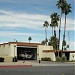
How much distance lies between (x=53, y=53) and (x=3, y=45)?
16644 millimetres

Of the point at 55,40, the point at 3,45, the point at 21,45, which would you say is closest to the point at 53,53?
the point at 21,45

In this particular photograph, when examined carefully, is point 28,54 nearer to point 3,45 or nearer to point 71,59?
point 3,45

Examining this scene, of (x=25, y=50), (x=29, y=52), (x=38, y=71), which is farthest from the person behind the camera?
(x=29, y=52)

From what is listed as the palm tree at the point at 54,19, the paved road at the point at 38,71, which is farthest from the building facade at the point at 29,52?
the paved road at the point at 38,71

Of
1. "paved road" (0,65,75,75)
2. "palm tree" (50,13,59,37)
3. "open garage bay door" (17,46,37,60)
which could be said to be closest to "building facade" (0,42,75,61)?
"open garage bay door" (17,46,37,60)

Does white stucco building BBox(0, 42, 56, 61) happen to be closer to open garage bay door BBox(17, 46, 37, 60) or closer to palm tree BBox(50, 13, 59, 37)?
open garage bay door BBox(17, 46, 37, 60)

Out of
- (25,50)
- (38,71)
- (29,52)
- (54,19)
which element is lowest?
(38,71)

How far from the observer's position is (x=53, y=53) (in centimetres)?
7725

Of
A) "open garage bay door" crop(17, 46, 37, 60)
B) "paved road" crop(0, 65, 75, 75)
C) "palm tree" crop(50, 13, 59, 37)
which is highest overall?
"palm tree" crop(50, 13, 59, 37)

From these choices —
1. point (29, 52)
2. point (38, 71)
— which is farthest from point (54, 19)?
point (38, 71)

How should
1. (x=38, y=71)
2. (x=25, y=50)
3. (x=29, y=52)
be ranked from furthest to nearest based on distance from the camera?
(x=29, y=52), (x=25, y=50), (x=38, y=71)

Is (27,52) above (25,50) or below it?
below

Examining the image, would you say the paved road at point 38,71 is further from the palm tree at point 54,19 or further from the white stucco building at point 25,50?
the palm tree at point 54,19

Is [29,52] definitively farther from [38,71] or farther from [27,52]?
[38,71]
